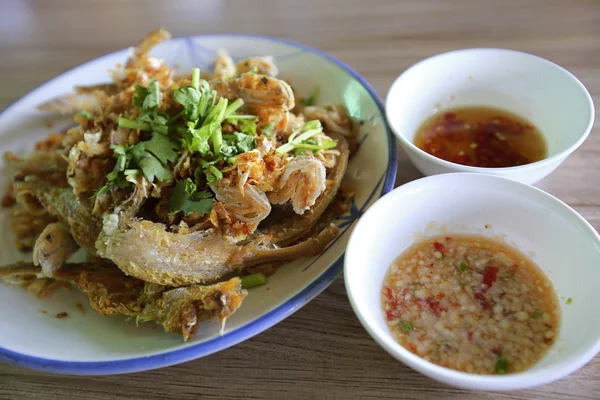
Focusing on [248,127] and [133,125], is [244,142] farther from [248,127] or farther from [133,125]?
[133,125]

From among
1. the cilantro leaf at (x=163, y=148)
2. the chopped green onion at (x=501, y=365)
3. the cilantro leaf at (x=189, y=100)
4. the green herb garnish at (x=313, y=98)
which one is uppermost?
the cilantro leaf at (x=189, y=100)

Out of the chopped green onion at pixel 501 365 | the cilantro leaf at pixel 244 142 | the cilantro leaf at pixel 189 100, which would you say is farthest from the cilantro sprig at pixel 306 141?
the chopped green onion at pixel 501 365

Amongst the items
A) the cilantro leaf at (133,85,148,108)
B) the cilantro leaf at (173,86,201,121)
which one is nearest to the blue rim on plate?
A: the cilantro leaf at (173,86,201,121)

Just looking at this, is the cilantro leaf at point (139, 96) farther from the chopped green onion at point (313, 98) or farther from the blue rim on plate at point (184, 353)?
→ the blue rim on plate at point (184, 353)

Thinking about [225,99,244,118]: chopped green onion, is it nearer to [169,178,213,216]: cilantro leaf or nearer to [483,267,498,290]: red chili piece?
[169,178,213,216]: cilantro leaf

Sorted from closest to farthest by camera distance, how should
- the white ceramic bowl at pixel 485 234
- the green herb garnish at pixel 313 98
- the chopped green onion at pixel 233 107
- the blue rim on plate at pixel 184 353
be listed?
1. the white ceramic bowl at pixel 485 234
2. the blue rim on plate at pixel 184 353
3. the chopped green onion at pixel 233 107
4. the green herb garnish at pixel 313 98

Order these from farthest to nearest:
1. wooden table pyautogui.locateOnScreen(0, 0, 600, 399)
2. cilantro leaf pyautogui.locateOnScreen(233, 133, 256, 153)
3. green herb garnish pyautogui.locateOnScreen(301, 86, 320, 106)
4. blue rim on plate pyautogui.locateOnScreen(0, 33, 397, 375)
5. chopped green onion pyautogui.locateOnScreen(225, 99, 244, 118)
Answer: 1. green herb garnish pyautogui.locateOnScreen(301, 86, 320, 106)
2. chopped green onion pyautogui.locateOnScreen(225, 99, 244, 118)
3. cilantro leaf pyautogui.locateOnScreen(233, 133, 256, 153)
4. wooden table pyautogui.locateOnScreen(0, 0, 600, 399)
5. blue rim on plate pyautogui.locateOnScreen(0, 33, 397, 375)

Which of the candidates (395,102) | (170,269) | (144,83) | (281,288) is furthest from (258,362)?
(144,83)

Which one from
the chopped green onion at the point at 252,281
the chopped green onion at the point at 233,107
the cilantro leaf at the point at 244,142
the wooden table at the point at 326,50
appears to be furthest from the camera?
the chopped green onion at the point at 233,107
